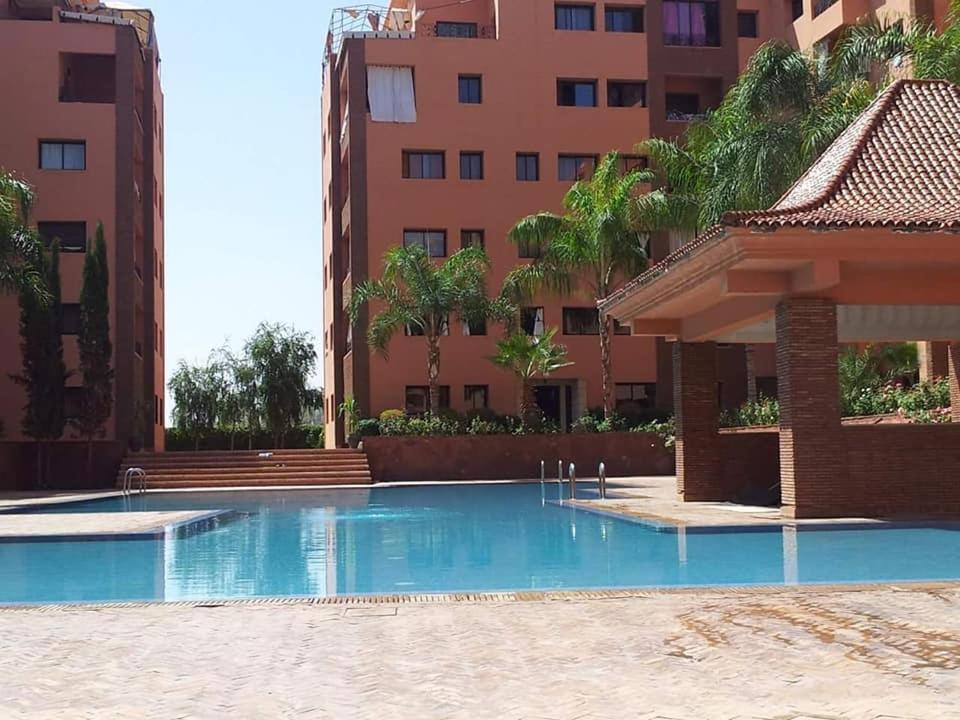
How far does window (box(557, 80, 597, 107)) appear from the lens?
4225 cm

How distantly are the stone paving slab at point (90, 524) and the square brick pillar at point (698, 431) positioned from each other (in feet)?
29.4

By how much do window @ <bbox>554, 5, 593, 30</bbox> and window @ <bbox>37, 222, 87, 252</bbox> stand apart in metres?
19.0

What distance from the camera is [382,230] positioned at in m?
40.1

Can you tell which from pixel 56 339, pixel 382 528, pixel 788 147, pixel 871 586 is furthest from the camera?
pixel 56 339

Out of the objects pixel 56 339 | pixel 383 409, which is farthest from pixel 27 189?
pixel 383 409

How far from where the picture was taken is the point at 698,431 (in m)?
21.2

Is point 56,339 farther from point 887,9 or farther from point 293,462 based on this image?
point 887,9

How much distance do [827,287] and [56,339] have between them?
83.9 ft

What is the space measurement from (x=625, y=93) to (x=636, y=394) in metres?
11.5

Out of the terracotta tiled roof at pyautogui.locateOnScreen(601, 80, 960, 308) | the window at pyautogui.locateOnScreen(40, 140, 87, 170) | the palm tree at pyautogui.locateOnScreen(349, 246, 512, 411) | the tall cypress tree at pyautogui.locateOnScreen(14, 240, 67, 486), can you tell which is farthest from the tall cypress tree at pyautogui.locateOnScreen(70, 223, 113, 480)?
the terracotta tiled roof at pyautogui.locateOnScreen(601, 80, 960, 308)

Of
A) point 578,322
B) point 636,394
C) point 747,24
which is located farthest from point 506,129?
point 747,24

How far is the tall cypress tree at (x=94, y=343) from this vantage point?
114 ft

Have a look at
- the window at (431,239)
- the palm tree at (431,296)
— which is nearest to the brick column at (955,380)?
the palm tree at (431,296)

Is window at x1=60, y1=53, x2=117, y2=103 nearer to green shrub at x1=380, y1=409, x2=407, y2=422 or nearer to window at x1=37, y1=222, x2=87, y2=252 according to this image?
window at x1=37, y1=222, x2=87, y2=252
